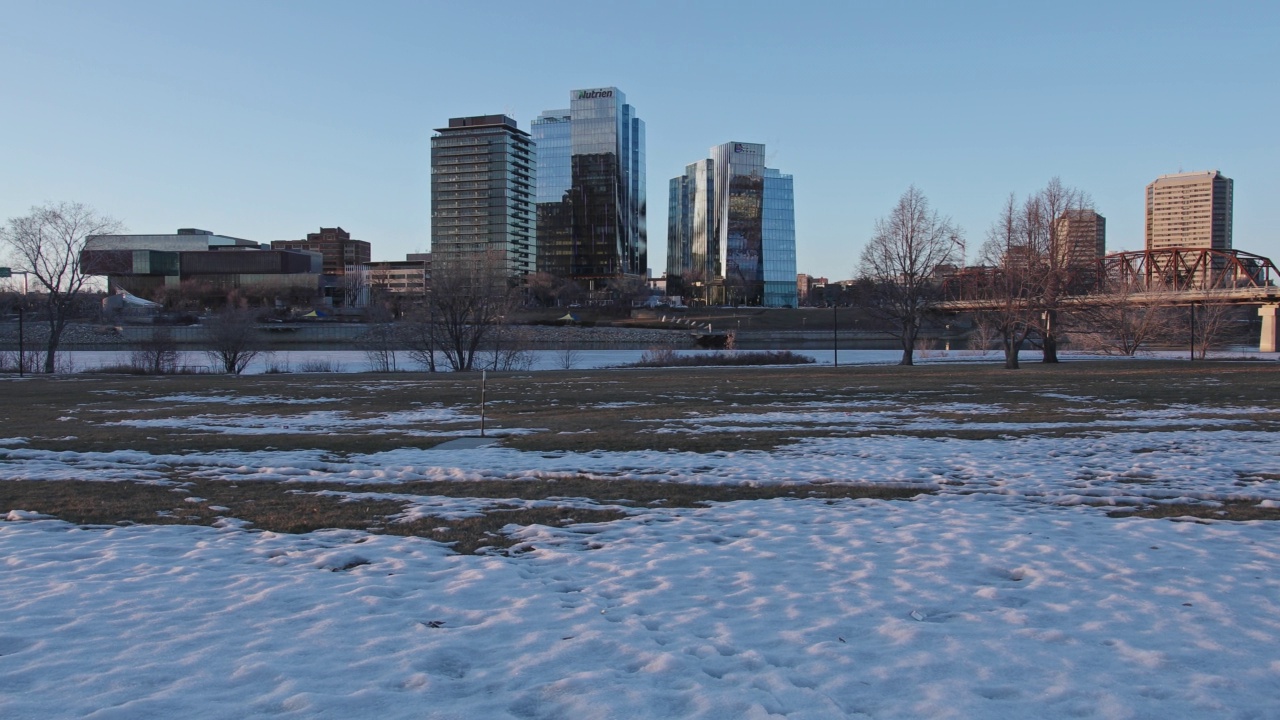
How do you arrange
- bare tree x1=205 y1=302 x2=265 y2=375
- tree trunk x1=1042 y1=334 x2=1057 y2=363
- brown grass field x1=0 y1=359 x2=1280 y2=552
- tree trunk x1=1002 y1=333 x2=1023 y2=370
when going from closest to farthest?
brown grass field x1=0 y1=359 x2=1280 y2=552 → tree trunk x1=1002 y1=333 x2=1023 y2=370 → tree trunk x1=1042 y1=334 x2=1057 y2=363 → bare tree x1=205 y1=302 x2=265 y2=375

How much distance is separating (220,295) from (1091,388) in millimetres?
186683

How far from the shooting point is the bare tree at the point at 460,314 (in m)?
51.2

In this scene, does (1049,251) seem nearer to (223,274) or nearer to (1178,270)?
(1178,270)

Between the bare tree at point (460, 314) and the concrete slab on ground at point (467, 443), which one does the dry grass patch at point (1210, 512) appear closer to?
the concrete slab on ground at point (467, 443)

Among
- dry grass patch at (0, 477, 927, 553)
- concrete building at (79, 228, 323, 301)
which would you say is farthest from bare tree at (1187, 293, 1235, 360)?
concrete building at (79, 228, 323, 301)

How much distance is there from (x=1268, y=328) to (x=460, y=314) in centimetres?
6259

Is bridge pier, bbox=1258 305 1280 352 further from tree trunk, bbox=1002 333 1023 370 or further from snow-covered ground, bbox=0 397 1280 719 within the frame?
snow-covered ground, bbox=0 397 1280 719

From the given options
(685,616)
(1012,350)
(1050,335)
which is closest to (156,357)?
(1012,350)

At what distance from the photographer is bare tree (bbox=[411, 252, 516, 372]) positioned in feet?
168

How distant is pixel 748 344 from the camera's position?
102062 mm

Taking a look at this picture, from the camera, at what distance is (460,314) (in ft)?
168

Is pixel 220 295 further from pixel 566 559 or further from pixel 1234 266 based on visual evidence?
pixel 566 559

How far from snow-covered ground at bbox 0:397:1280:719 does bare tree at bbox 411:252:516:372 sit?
4241cm

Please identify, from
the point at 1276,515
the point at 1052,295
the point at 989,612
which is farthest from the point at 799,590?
the point at 1052,295
